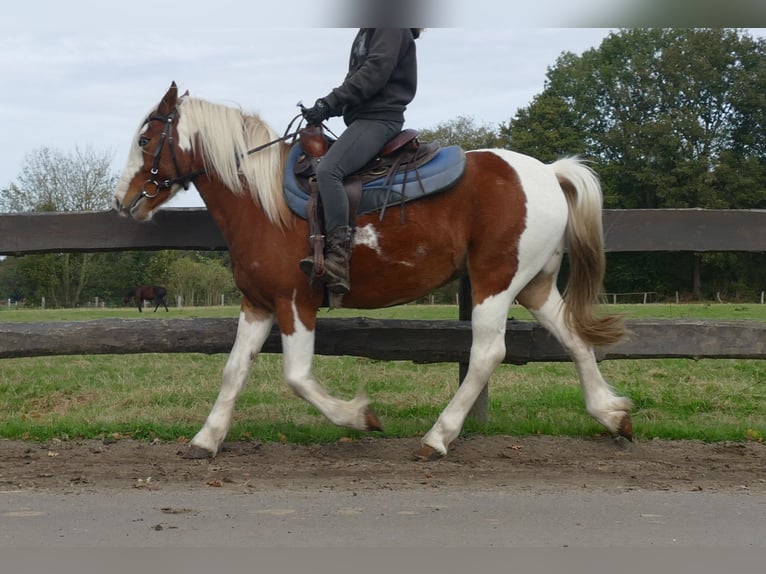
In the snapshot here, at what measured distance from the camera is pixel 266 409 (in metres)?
6.68

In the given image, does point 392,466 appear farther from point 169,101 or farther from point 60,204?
point 60,204

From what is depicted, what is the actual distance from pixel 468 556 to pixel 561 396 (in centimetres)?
466

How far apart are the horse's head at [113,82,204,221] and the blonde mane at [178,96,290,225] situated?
0.07 m

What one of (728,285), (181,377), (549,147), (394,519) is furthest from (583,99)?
(394,519)

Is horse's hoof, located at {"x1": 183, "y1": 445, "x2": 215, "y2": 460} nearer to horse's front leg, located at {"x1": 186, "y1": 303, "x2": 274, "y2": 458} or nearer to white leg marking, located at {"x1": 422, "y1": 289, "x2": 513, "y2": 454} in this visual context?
horse's front leg, located at {"x1": 186, "y1": 303, "x2": 274, "y2": 458}

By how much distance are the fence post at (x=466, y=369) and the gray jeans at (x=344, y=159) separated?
1.28 metres

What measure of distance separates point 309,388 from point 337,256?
2.72ft

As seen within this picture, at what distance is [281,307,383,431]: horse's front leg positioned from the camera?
4.93 metres

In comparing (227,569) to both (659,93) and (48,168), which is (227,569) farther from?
(659,93)

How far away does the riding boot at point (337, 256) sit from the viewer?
480cm

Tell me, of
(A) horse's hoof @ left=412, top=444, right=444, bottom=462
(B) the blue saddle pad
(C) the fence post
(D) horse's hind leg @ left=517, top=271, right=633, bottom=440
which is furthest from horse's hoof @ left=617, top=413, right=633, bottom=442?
(B) the blue saddle pad

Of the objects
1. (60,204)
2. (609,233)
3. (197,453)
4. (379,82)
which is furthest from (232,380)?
(60,204)

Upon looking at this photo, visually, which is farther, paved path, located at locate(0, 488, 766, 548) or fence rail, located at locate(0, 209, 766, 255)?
fence rail, located at locate(0, 209, 766, 255)

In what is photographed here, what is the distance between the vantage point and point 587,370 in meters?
5.30
